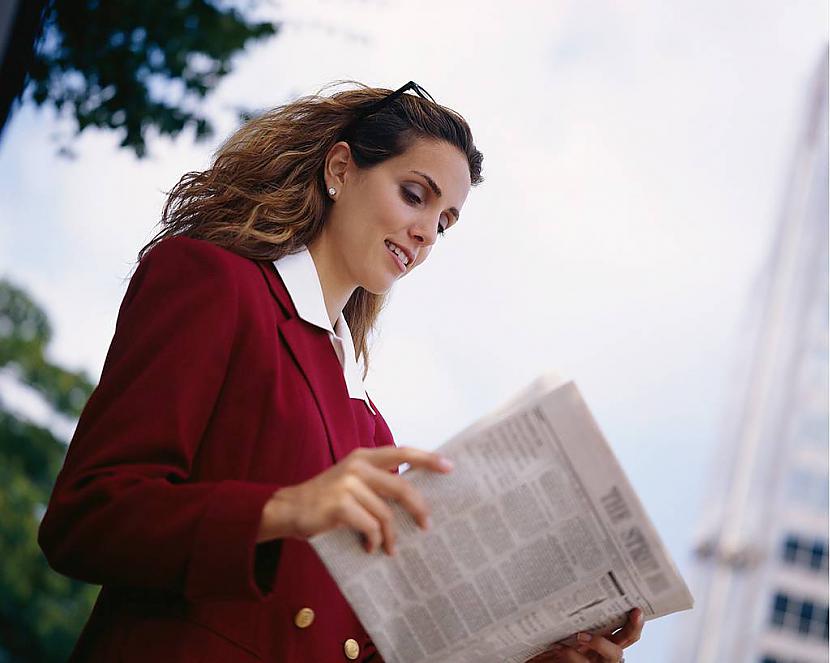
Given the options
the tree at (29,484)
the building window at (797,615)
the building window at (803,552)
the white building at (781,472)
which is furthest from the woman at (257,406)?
the building window at (797,615)

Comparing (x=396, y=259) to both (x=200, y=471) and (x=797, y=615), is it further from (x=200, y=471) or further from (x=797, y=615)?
(x=797, y=615)

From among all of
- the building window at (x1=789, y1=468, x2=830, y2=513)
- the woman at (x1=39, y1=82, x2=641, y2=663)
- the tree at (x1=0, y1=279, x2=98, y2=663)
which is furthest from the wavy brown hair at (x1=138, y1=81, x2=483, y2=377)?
the building window at (x1=789, y1=468, x2=830, y2=513)

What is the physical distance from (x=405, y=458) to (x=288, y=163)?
831 millimetres

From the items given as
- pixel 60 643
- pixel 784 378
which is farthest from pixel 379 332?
pixel 784 378

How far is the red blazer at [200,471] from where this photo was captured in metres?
1.04

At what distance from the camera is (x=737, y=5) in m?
37.1

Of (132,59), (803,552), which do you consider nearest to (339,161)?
(132,59)

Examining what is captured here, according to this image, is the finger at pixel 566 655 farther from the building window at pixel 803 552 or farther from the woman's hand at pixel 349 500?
the building window at pixel 803 552

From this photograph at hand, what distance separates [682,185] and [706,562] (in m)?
15.6

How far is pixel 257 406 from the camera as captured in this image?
1271mm

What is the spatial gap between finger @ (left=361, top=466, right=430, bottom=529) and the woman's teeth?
0.63 metres

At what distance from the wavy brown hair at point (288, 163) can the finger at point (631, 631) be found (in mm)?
730

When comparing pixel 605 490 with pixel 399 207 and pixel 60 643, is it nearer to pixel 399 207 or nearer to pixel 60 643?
pixel 399 207

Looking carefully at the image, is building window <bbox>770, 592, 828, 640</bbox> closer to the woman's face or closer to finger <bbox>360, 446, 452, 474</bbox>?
the woman's face
